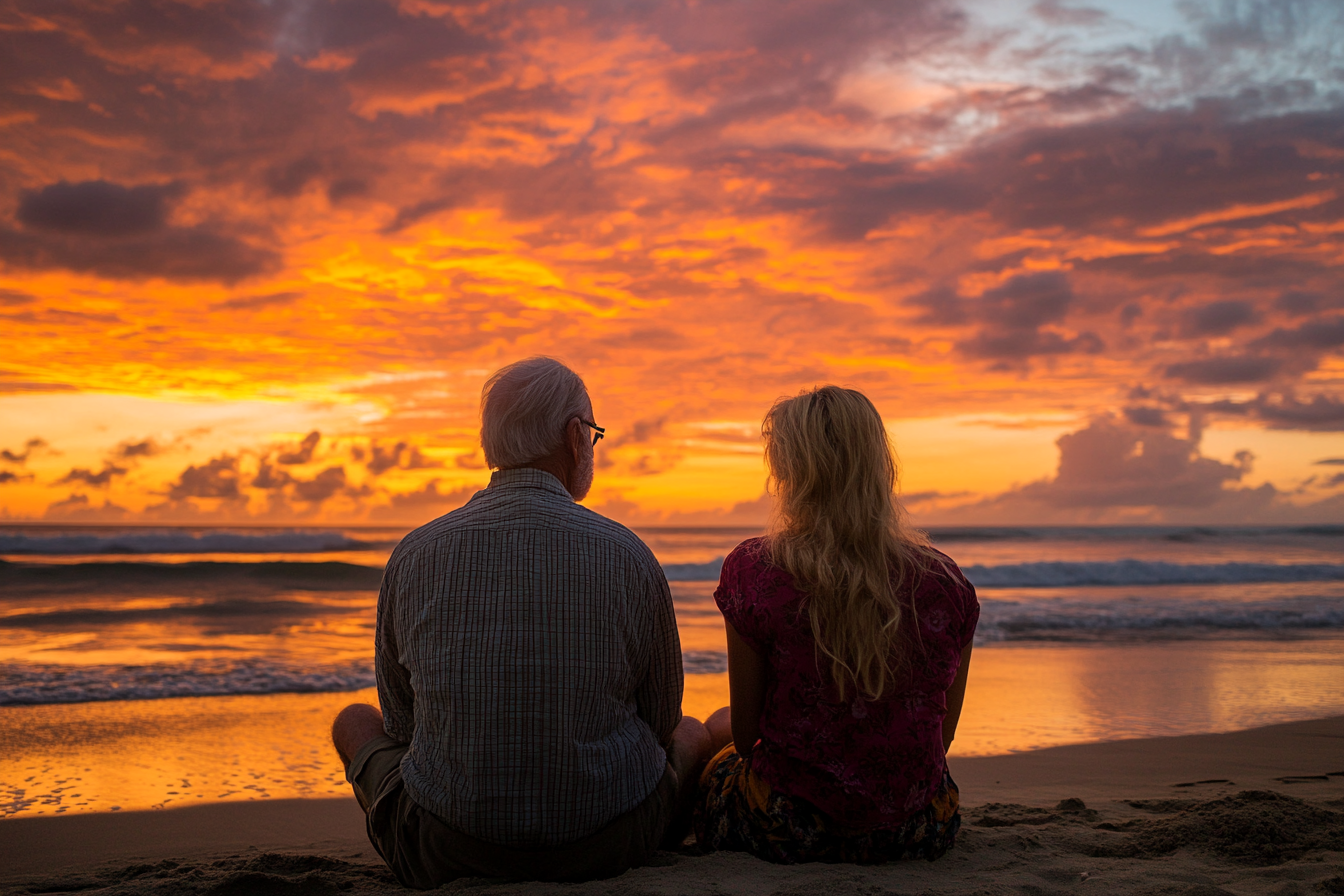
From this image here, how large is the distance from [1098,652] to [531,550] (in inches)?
321

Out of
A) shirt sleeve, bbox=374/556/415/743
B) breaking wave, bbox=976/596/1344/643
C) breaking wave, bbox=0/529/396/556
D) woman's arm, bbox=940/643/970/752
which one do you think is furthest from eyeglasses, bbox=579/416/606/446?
breaking wave, bbox=0/529/396/556

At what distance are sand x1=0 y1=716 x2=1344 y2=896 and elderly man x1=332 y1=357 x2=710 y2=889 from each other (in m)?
0.18

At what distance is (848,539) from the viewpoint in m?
2.44

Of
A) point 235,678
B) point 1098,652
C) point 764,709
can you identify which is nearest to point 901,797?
point 764,709

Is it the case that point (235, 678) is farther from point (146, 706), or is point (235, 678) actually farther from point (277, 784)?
point (277, 784)

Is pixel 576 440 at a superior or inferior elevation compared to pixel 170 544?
superior

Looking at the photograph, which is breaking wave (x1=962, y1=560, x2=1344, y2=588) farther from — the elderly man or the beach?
the elderly man

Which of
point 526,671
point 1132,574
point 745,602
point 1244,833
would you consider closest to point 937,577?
point 745,602

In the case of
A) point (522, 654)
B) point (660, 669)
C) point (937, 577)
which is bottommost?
point (660, 669)

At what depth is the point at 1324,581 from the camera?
1694 cm

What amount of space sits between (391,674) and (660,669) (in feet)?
2.50

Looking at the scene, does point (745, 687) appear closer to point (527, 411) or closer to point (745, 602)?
point (745, 602)

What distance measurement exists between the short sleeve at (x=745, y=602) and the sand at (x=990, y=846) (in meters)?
0.68

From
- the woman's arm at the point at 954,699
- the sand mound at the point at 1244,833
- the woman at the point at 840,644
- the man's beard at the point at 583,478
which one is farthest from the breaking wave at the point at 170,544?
the sand mound at the point at 1244,833
